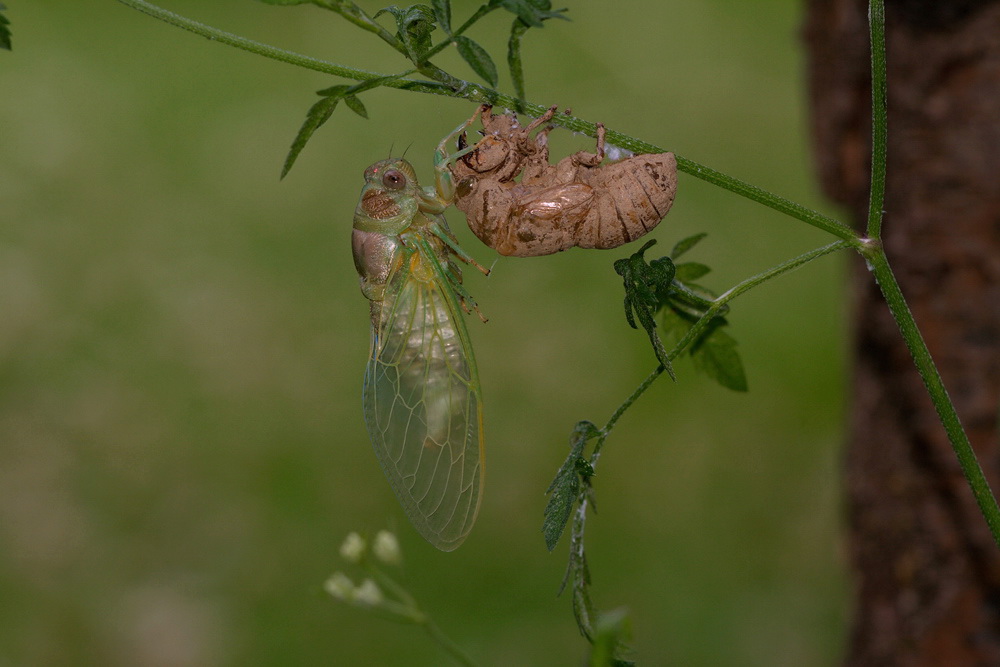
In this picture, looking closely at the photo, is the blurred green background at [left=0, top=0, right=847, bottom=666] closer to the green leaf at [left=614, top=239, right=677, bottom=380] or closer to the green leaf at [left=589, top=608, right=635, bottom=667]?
the green leaf at [left=614, top=239, right=677, bottom=380]

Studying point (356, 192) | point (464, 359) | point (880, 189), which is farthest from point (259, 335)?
point (880, 189)

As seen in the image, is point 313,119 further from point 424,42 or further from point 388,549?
A: point 388,549

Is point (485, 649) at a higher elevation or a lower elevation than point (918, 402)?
lower

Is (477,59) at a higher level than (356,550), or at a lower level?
higher

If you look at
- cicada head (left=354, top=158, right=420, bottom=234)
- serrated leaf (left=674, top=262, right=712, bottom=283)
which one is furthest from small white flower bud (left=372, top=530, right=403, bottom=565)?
serrated leaf (left=674, top=262, right=712, bottom=283)

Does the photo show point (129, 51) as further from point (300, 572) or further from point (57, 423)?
point (300, 572)

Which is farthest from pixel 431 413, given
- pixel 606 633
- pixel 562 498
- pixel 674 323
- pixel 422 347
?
pixel 606 633

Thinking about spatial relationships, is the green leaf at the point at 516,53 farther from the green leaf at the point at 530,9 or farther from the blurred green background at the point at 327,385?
the blurred green background at the point at 327,385
